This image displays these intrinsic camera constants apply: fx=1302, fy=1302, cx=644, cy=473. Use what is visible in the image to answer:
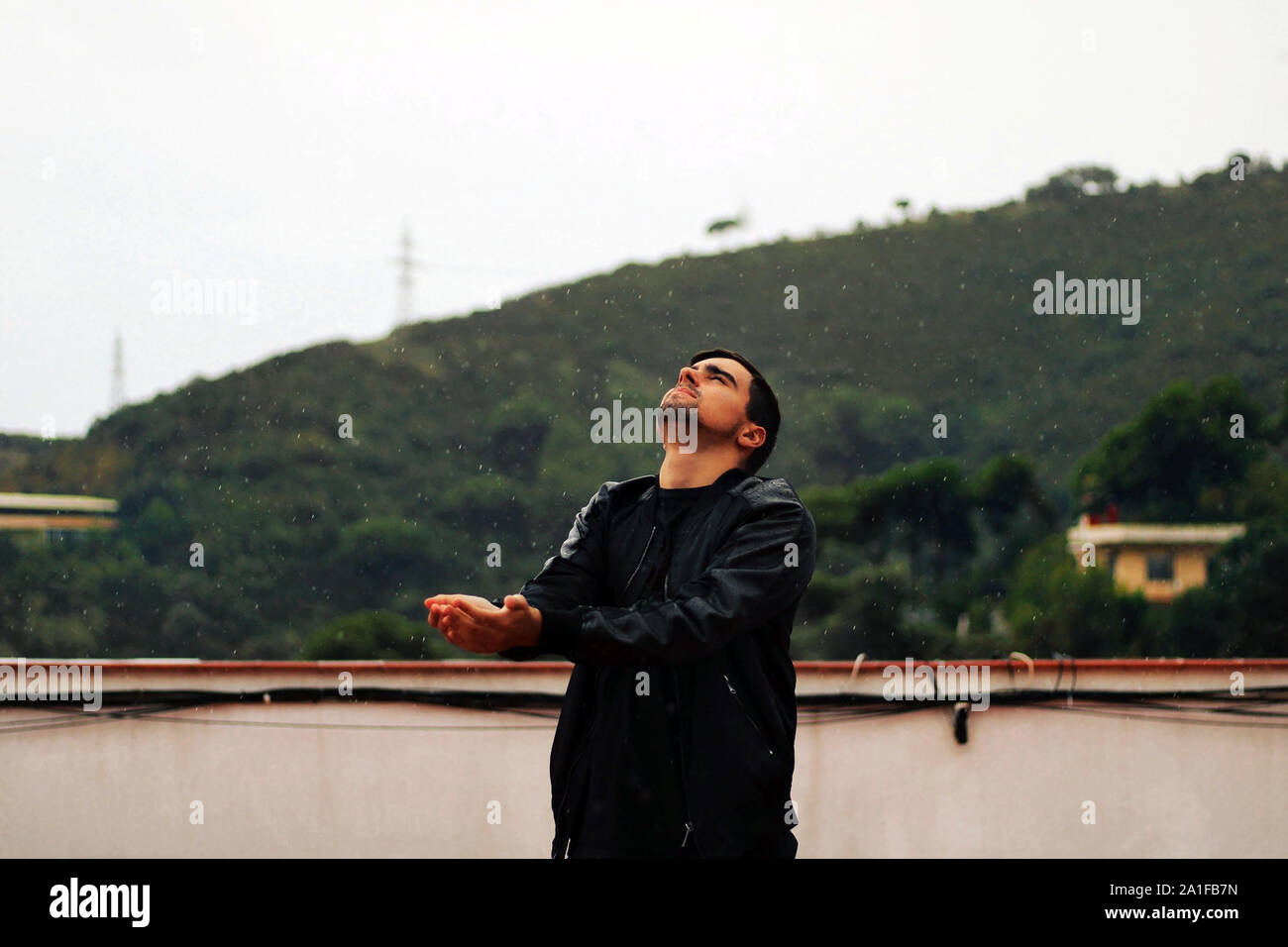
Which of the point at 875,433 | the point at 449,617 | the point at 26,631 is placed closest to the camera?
the point at 449,617

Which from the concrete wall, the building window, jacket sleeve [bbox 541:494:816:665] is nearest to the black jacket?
jacket sleeve [bbox 541:494:816:665]

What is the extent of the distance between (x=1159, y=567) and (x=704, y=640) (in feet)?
149

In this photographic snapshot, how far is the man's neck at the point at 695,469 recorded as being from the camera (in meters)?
1.98

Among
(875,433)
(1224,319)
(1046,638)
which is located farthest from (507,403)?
(1224,319)

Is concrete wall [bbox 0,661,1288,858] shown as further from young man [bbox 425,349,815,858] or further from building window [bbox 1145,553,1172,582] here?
building window [bbox 1145,553,1172,582]

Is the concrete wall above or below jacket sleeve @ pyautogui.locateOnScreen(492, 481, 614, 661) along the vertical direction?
below

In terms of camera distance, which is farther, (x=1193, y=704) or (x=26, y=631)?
(x=26, y=631)

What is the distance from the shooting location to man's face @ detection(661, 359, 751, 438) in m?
1.96

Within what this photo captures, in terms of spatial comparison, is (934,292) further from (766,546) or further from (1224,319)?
(766,546)

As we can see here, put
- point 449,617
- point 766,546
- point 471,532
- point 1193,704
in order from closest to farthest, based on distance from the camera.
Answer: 1. point 449,617
2. point 766,546
3. point 1193,704
4. point 471,532

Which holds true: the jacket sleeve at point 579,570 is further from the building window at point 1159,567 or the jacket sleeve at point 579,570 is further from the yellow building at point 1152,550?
the building window at point 1159,567

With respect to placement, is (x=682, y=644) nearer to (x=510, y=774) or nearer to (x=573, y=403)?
(x=510, y=774)

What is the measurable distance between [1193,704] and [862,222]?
2126 inches

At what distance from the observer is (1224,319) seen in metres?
46.3
